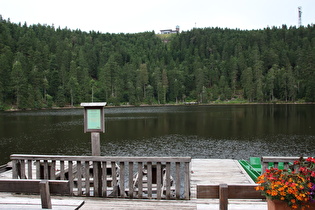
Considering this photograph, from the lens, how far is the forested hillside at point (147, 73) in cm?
11912

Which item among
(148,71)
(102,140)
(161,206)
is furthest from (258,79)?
(161,206)

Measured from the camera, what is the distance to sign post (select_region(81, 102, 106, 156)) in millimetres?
6738

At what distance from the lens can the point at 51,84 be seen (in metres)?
128

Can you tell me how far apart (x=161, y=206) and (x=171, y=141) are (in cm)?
2664

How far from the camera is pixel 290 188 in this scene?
3.55m

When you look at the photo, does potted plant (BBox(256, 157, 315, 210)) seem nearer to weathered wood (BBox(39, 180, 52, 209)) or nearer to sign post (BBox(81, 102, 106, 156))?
weathered wood (BBox(39, 180, 52, 209))

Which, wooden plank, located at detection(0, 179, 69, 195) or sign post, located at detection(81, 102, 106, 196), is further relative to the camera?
sign post, located at detection(81, 102, 106, 196)

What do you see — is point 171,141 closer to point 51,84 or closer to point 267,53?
point 51,84

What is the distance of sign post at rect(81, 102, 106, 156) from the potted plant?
4026 mm

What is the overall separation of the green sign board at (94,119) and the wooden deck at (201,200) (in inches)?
64.2

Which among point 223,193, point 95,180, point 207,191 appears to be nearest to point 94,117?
point 95,180

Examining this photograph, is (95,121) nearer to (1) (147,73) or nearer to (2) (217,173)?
(2) (217,173)

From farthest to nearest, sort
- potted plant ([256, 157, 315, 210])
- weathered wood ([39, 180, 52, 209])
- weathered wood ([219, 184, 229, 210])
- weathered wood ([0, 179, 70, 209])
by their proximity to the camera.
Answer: weathered wood ([0, 179, 70, 209]) → weathered wood ([39, 180, 52, 209]) → weathered wood ([219, 184, 229, 210]) → potted plant ([256, 157, 315, 210])

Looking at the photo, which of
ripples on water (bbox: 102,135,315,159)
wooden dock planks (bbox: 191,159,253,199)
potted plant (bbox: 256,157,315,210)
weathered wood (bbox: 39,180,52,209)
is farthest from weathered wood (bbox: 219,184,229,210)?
ripples on water (bbox: 102,135,315,159)
